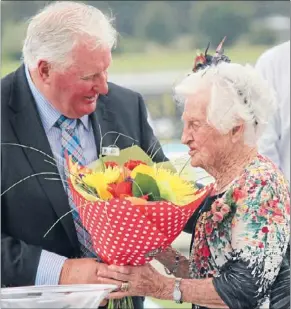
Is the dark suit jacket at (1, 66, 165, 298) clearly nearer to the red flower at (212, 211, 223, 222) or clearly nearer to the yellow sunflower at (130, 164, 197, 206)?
the yellow sunflower at (130, 164, 197, 206)

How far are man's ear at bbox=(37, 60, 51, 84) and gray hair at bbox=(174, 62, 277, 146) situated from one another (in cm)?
53

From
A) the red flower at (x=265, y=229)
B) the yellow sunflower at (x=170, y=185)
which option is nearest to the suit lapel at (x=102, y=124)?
the yellow sunflower at (x=170, y=185)

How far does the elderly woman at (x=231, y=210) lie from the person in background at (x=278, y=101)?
166 centimetres

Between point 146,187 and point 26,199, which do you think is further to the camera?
point 26,199

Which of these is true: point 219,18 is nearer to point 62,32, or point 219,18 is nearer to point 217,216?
point 62,32

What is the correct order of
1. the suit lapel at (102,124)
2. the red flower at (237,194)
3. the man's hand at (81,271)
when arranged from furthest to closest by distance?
the suit lapel at (102,124), the man's hand at (81,271), the red flower at (237,194)

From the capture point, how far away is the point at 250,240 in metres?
2.45

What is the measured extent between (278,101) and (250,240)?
191 centimetres

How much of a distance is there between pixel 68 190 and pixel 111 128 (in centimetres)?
30

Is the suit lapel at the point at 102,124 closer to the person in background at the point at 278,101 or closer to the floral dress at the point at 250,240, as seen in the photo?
the floral dress at the point at 250,240

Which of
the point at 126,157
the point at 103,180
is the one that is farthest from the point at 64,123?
the point at 103,180

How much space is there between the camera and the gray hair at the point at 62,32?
2.69m

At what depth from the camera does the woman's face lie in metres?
2.58

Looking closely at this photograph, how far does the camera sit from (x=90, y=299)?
2029 mm
